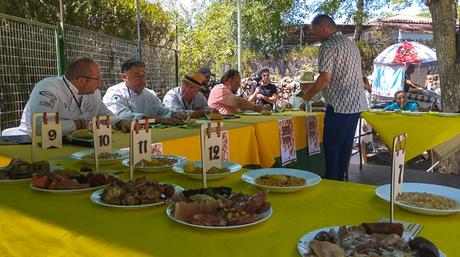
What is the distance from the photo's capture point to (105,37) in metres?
5.13

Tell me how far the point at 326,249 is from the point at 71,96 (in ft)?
8.16

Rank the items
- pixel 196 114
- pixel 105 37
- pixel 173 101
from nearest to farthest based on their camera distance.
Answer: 1. pixel 196 114
2. pixel 173 101
3. pixel 105 37

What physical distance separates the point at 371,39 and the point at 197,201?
50.8ft

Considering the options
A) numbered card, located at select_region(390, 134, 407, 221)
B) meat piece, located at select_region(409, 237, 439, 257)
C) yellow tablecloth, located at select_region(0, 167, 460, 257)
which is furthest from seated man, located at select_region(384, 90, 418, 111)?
meat piece, located at select_region(409, 237, 439, 257)

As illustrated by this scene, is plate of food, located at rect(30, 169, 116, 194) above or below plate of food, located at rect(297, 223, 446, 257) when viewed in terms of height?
above

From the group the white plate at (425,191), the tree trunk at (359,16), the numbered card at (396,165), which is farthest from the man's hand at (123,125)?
the tree trunk at (359,16)

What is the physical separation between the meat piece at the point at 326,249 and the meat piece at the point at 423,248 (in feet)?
0.49

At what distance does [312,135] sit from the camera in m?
4.05

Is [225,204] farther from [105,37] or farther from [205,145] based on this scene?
[105,37]

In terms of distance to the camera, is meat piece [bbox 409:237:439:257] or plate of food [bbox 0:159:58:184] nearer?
meat piece [bbox 409:237:439:257]

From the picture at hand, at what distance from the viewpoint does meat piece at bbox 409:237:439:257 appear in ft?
Result: 2.58

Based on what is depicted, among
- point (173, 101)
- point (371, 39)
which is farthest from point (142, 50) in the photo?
point (371, 39)

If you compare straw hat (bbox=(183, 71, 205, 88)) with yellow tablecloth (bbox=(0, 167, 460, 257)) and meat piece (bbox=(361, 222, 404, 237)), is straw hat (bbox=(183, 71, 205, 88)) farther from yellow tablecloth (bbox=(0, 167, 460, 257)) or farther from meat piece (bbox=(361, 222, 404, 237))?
meat piece (bbox=(361, 222, 404, 237))

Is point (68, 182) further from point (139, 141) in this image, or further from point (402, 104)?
point (402, 104)
